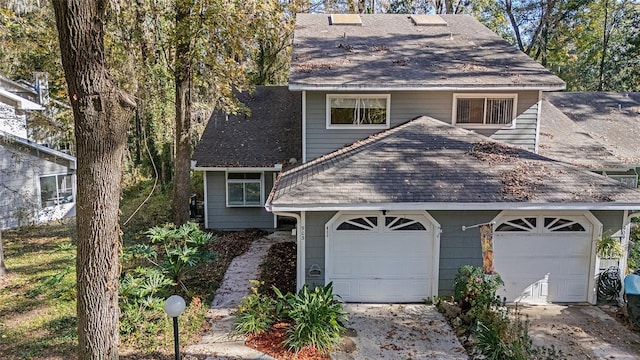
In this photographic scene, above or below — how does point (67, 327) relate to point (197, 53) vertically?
below

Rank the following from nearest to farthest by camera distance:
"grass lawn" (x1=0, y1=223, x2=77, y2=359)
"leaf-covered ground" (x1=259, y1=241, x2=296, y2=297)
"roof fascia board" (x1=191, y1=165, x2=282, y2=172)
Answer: "grass lawn" (x1=0, y1=223, x2=77, y2=359) < "leaf-covered ground" (x1=259, y1=241, x2=296, y2=297) < "roof fascia board" (x1=191, y1=165, x2=282, y2=172)

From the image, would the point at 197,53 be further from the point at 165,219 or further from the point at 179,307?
the point at 179,307

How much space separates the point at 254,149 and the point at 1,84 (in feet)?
40.5

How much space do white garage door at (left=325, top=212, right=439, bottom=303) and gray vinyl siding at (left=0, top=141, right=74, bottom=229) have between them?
12136 millimetres

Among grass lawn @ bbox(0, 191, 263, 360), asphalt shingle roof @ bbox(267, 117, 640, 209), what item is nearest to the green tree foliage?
asphalt shingle roof @ bbox(267, 117, 640, 209)

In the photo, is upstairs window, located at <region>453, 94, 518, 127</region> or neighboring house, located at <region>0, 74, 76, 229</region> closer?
upstairs window, located at <region>453, 94, 518, 127</region>

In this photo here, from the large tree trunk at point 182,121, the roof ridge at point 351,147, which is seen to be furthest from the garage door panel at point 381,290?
the large tree trunk at point 182,121

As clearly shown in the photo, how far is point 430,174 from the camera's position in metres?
8.21


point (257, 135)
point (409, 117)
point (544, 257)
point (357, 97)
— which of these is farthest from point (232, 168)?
point (544, 257)

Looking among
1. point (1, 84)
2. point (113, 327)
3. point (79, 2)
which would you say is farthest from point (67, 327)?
point (1, 84)

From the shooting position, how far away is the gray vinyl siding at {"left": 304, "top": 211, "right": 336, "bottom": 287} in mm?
7902

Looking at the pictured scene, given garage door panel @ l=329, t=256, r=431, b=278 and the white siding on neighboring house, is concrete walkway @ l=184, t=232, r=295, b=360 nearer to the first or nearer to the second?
garage door panel @ l=329, t=256, r=431, b=278

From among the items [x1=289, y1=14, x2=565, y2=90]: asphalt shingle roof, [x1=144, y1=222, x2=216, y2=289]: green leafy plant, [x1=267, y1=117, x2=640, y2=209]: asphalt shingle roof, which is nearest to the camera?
[x1=267, y1=117, x2=640, y2=209]: asphalt shingle roof

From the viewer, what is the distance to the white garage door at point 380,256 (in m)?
8.06
